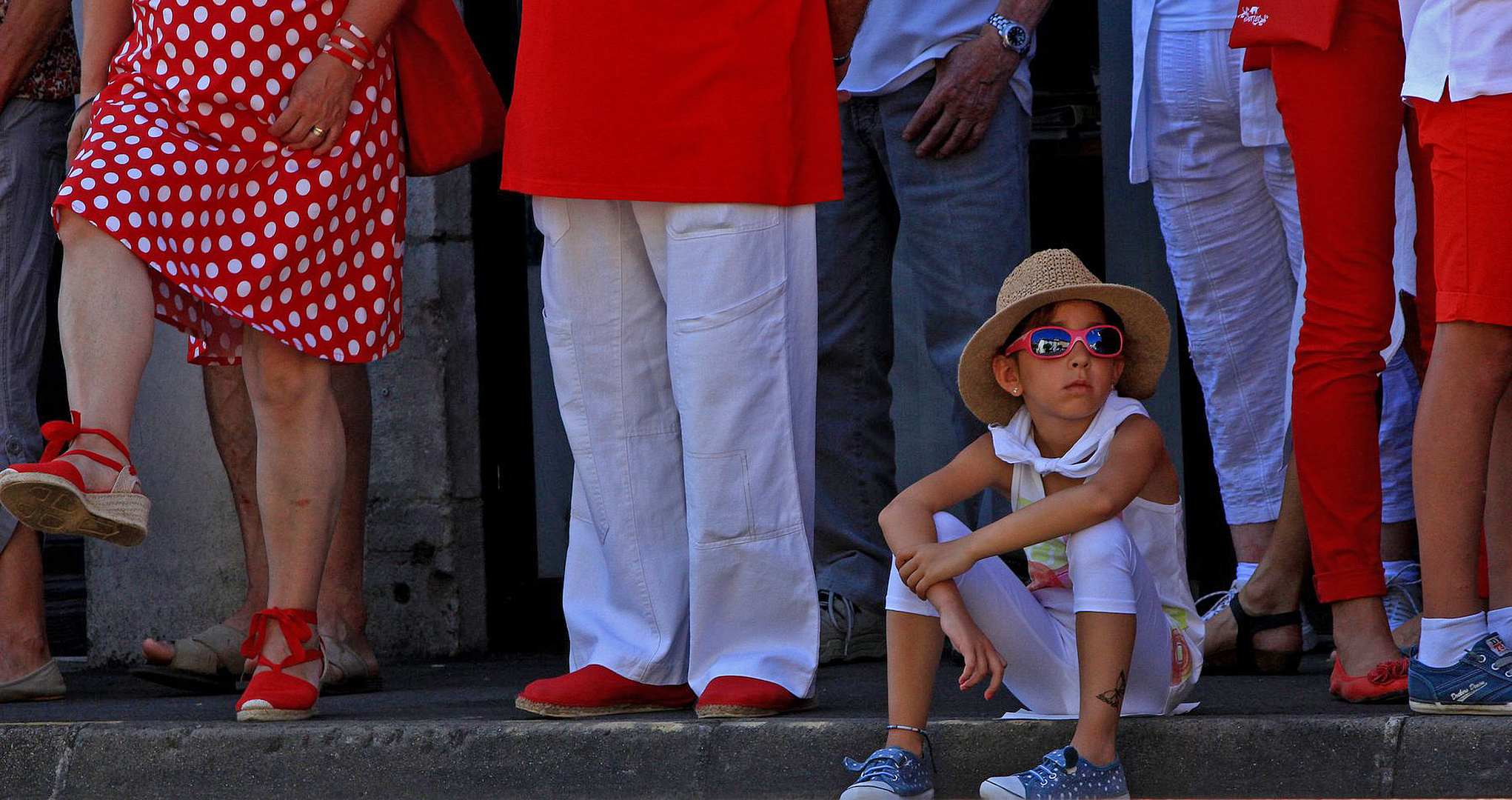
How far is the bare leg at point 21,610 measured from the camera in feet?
12.8

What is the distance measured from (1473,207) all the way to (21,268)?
3.08 m

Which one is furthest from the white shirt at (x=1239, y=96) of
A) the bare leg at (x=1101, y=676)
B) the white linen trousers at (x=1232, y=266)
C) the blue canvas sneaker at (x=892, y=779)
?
the blue canvas sneaker at (x=892, y=779)

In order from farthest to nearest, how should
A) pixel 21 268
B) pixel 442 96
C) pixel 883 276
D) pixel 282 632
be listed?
pixel 883 276 → pixel 21 268 → pixel 442 96 → pixel 282 632

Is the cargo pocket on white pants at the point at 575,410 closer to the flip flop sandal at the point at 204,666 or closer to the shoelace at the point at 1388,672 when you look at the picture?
the flip flop sandal at the point at 204,666

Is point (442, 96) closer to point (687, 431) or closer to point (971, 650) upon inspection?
point (687, 431)

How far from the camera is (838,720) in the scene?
3035 millimetres

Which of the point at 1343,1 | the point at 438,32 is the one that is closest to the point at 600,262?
the point at 438,32

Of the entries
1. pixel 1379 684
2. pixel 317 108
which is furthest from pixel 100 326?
pixel 1379 684

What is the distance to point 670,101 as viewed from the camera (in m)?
3.24

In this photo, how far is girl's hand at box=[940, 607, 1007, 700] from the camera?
2785mm

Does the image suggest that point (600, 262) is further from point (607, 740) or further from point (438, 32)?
point (607, 740)

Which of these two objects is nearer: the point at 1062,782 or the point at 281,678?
the point at 1062,782

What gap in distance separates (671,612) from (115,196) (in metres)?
1.28

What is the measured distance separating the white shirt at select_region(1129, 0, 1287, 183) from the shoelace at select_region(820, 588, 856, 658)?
48.0 inches
